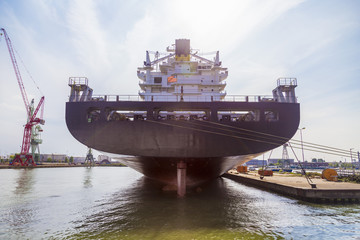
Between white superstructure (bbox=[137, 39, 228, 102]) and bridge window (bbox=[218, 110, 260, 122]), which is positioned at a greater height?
white superstructure (bbox=[137, 39, 228, 102])

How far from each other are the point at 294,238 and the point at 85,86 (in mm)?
13090

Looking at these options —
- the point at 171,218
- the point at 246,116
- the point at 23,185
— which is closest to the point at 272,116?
the point at 246,116

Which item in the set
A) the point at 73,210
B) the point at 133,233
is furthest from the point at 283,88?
the point at 73,210

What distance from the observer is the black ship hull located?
10.9 m

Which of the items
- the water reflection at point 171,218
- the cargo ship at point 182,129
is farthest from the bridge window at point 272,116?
the water reflection at point 171,218

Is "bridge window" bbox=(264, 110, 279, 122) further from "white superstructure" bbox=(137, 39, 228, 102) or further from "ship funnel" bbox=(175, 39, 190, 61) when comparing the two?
"ship funnel" bbox=(175, 39, 190, 61)

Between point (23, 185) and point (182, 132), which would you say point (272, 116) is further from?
point (23, 185)

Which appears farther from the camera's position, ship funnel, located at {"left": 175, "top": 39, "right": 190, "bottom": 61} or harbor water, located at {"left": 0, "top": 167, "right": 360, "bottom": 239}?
ship funnel, located at {"left": 175, "top": 39, "right": 190, "bottom": 61}

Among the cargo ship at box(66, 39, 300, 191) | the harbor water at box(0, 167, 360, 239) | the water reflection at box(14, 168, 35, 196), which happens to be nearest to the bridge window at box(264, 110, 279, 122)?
the cargo ship at box(66, 39, 300, 191)

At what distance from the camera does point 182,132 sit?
1093 cm

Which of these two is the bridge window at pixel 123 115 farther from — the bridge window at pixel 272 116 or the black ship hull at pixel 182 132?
the bridge window at pixel 272 116

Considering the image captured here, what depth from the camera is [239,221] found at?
28.5 feet

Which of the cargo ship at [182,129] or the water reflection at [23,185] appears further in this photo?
the water reflection at [23,185]

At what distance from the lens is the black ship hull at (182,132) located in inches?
429
